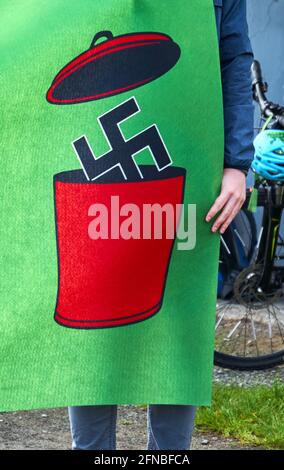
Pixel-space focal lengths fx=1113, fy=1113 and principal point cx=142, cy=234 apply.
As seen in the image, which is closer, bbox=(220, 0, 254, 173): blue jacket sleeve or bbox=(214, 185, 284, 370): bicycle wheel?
bbox=(220, 0, 254, 173): blue jacket sleeve

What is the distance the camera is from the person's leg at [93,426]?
3121 mm

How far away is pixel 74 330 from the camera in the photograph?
2969mm

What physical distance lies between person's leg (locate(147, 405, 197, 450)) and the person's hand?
53cm

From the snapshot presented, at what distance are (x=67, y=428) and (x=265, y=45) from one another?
313cm

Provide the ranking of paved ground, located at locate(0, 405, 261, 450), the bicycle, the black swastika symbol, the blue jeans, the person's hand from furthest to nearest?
the bicycle → paved ground, located at locate(0, 405, 261, 450) → the blue jeans → the person's hand → the black swastika symbol

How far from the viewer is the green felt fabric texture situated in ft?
9.60

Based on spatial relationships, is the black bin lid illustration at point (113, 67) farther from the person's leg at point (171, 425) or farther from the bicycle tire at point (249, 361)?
the bicycle tire at point (249, 361)

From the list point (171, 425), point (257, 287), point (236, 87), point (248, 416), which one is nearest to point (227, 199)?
point (236, 87)

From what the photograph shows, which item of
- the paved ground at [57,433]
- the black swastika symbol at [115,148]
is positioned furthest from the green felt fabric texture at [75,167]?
the paved ground at [57,433]

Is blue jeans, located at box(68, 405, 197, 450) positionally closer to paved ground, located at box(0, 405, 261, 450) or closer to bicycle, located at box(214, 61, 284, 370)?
paved ground, located at box(0, 405, 261, 450)

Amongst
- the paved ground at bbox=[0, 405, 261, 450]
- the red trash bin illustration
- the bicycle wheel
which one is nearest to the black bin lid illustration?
the red trash bin illustration

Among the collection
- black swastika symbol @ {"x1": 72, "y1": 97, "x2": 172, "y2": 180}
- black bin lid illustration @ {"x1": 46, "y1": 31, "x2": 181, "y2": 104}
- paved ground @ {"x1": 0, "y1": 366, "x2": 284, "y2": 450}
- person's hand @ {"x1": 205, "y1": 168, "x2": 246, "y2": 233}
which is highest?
black bin lid illustration @ {"x1": 46, "y1": 31, "x2": 181, "y2": 104}

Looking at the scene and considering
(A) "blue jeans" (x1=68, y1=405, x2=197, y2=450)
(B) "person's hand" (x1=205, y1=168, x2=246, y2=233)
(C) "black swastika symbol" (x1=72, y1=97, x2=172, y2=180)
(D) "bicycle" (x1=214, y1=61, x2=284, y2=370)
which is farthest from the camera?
(D) "bicycle" (x1=214, y1=61, x2=284, y2=370)

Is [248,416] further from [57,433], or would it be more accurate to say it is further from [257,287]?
[257,287]
